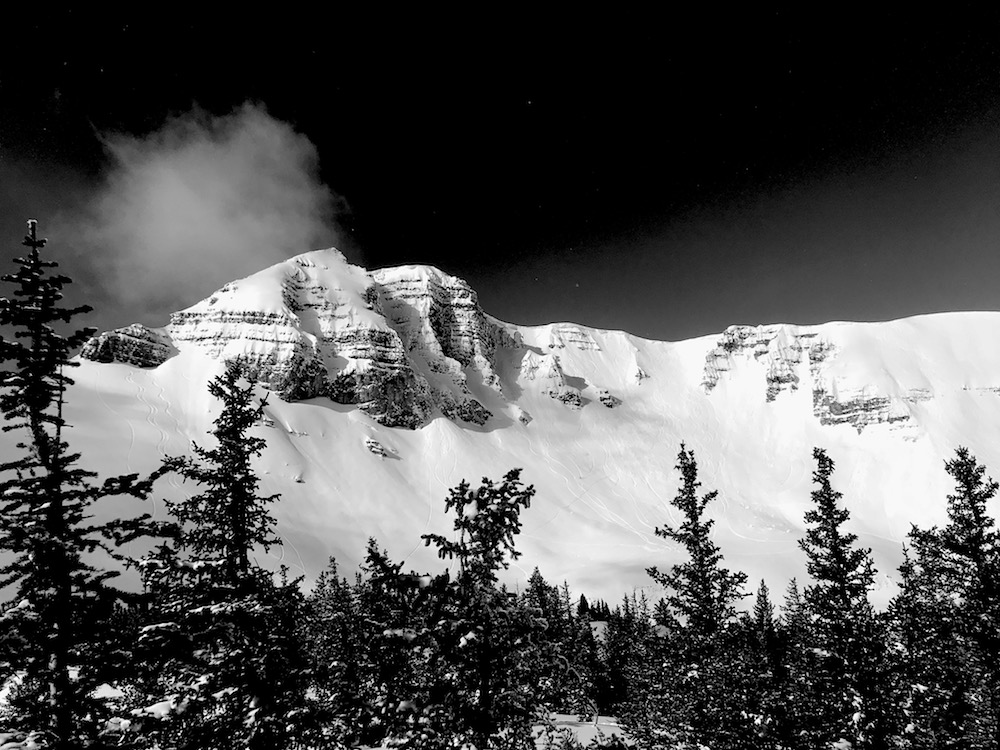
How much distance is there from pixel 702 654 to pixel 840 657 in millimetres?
4183

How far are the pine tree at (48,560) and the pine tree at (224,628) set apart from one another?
831mm

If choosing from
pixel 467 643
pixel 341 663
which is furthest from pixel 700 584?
pixel 341 663

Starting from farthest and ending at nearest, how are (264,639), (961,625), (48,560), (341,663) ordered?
(961,625)
(341,663)
(264,639)
(48,560)

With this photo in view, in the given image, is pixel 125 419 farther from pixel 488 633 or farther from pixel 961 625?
pixel 961 625

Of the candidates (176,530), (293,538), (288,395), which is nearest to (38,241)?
(176,530)

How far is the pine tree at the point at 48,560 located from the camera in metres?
8.06

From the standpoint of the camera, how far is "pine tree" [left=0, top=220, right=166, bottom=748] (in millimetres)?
8062

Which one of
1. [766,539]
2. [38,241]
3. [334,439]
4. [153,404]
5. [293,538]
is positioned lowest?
[766,539]

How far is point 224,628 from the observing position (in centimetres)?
1017

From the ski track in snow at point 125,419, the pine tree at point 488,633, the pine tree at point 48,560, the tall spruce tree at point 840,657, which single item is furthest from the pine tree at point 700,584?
the ski track in snow at point 125,419

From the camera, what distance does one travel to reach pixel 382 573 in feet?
31.0

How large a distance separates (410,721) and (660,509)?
181312 mm

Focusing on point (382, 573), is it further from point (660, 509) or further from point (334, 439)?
point (660, 509)

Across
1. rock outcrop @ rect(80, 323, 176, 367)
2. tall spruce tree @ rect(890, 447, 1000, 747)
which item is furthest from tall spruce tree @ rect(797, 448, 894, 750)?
rock outcrop @ rect(80, 323, 176, 367)
